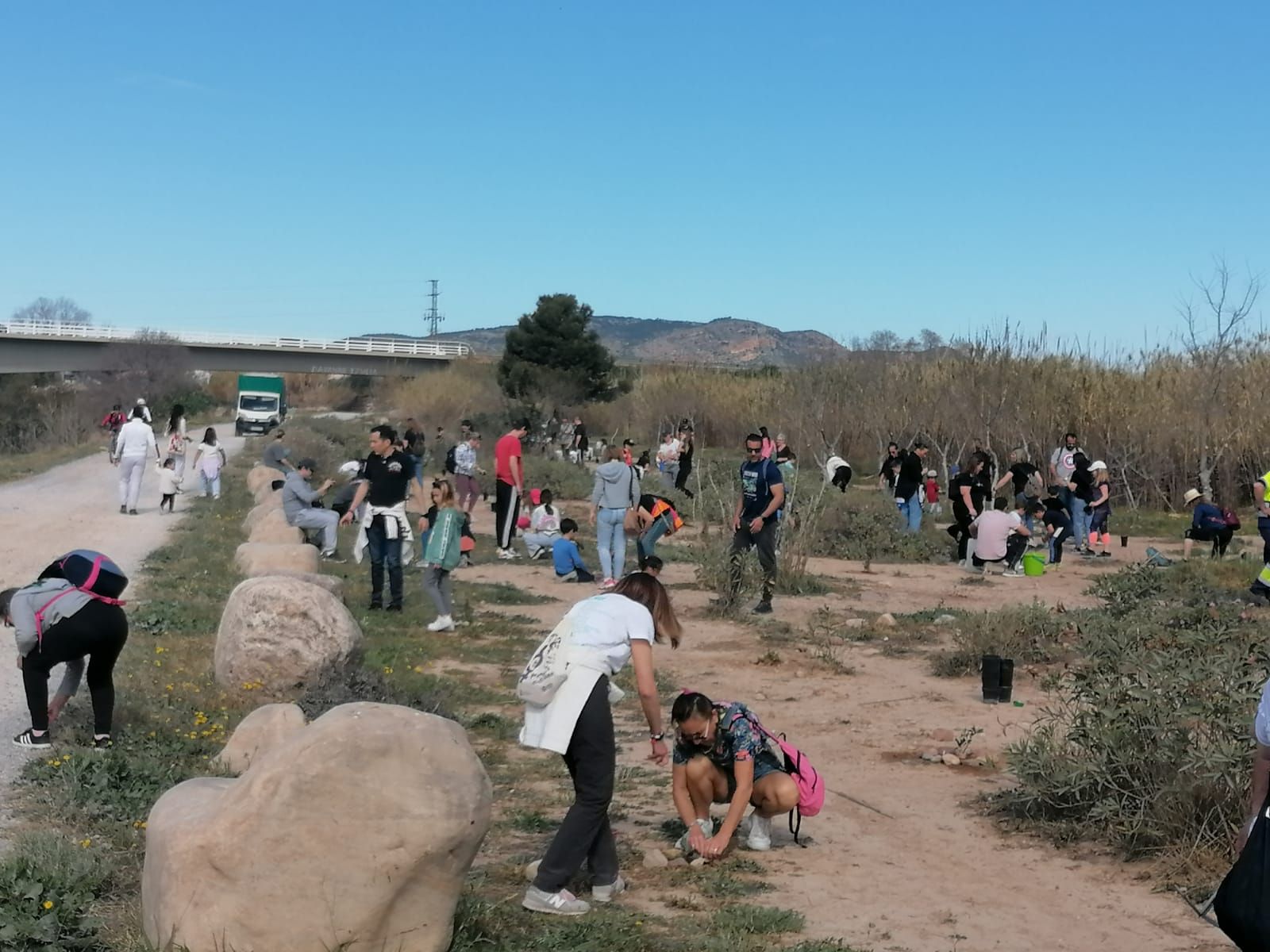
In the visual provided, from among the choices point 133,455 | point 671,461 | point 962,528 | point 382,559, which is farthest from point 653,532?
point 671,461

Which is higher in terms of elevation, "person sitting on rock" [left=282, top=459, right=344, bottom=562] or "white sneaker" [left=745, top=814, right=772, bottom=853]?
"person sitting on rock" [left=282, top=459, right=344, bottom=562]

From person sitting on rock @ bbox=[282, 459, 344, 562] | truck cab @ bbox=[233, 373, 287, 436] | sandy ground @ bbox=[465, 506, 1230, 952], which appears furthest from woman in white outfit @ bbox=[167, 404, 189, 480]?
truck cab @ bbox=[233, 373, 287, 436]

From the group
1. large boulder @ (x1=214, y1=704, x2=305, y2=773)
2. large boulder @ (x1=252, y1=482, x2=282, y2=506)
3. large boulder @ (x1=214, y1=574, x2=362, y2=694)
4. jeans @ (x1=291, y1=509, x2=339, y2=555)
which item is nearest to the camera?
large boulder @ (x1=214, y1=704, x2=305, y2=773)

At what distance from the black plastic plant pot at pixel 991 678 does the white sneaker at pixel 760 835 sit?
4.00 m

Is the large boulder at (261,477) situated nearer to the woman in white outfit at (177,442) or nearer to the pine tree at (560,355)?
the woman in white outfit at (177,442)

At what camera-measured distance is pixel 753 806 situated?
7.00 meters

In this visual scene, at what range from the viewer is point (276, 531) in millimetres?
16469

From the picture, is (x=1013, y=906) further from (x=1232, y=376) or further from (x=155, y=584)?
(x=1232, y=376)

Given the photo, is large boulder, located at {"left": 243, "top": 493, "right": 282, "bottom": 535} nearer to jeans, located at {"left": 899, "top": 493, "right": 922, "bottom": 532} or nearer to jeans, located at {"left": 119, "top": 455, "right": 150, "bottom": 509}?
jeans, located at {"left": 119, "top": 455, "right": 150, "bottom": 509}

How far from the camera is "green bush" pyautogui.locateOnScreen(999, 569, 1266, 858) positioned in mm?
6445

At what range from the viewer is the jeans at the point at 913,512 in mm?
21547

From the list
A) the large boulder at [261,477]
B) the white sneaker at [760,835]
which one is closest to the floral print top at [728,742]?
the white sneaker at [760,835]

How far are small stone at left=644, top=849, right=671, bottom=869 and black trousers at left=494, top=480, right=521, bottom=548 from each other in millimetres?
12110

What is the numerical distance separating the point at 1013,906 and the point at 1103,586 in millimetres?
7794
